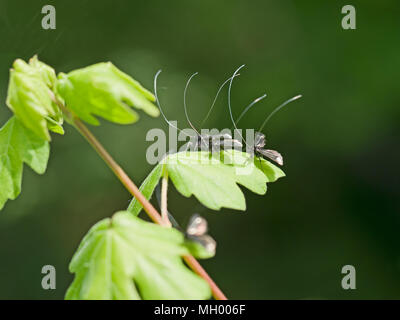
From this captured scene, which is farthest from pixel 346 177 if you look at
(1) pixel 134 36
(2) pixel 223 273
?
(1) pixel 134 36

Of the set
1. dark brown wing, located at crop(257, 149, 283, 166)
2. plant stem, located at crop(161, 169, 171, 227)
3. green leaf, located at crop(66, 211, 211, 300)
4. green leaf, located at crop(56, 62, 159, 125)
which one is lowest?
green leaf, located at crop(66, 211, 211, 300)

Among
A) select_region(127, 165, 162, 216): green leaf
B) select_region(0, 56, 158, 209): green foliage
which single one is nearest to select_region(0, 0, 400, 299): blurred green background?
select_region(127, 165, 162, 216): green leaf

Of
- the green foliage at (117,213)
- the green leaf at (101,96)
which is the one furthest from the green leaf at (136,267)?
the green leaf at (101,96)

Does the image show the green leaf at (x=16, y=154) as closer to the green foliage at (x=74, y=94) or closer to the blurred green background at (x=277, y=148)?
the green foliage at (x=74, y=94)

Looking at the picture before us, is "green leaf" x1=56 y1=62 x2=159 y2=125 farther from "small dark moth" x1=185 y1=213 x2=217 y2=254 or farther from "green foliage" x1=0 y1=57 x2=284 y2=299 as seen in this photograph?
"small dark moth" x1=185 y1=213 x2=217 y2=254

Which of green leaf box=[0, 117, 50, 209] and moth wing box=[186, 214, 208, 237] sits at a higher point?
green leaf box=[0, 117, 50, 209]

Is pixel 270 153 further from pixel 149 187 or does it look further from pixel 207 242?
pixel 207 242
